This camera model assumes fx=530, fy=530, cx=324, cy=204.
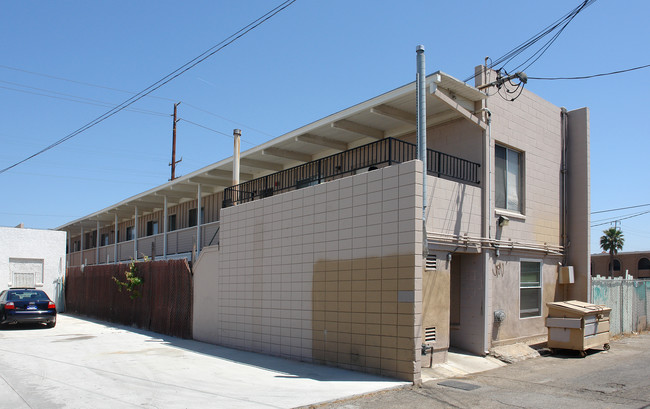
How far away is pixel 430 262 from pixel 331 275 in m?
2.03

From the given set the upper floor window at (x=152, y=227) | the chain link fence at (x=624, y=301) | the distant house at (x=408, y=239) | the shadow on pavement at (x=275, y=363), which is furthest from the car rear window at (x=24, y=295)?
the chain link fence at (x=624, y=301)

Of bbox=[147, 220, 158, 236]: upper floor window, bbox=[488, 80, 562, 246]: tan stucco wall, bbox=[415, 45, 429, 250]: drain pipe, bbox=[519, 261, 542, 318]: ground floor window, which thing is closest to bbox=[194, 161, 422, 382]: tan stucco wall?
bbox=[415, 45, 429, 250]: drain pipe

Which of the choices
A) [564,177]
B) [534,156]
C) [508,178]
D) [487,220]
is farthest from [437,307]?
[564,177]

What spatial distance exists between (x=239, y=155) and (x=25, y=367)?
27.3 ft

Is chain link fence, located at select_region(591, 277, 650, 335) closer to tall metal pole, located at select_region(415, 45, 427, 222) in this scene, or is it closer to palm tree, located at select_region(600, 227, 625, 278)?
tall metal pole, located at select_region(415, 45, 427, 222)

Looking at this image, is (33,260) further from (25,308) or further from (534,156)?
(534,156)

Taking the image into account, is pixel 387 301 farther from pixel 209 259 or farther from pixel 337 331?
pixel 209 259

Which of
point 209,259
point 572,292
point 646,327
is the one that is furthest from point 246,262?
point 646,327

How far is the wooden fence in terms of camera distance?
53.4 feet

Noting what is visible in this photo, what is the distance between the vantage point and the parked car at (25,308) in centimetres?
1727

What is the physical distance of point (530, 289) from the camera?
42.9 feet

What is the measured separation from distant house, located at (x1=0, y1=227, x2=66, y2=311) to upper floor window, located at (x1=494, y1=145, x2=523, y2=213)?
21230 millimetres

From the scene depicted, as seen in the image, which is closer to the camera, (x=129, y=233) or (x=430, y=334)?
(x=430, y=334)

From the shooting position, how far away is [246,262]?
44.8 feet
